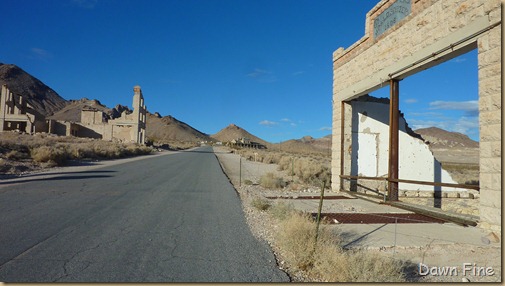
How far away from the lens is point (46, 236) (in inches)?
254

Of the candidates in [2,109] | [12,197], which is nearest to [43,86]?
[2,109]

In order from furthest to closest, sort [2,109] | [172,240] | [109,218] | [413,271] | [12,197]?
[2,109] → [12,197] → [109,218] → [172,240] → [413,271]

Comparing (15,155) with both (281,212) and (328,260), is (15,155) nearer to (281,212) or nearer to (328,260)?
(281,212)

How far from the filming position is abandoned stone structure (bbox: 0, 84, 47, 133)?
5938 centimetres

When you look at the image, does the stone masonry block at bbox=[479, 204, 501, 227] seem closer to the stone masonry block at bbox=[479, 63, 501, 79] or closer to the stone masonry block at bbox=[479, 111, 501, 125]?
the stone masonry block at bbox=[479, 111, 501, 125]

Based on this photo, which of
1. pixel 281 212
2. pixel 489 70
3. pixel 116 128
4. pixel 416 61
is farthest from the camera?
pixel 116 128

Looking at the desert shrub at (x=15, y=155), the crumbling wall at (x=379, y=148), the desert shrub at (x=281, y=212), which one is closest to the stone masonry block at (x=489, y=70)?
the desert shrub at (x=281, y=212)

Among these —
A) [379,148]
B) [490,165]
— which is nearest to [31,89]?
[379,148]

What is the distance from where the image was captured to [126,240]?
6.40 meters

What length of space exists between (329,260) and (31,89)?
177140 millimetres

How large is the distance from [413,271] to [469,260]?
132 centimetres

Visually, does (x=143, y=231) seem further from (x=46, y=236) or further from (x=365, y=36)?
(x=365, y=36)

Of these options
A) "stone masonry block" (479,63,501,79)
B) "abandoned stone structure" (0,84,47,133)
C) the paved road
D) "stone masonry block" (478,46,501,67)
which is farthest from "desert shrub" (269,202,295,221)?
"abandoned stone structure" (0,84,47,133)

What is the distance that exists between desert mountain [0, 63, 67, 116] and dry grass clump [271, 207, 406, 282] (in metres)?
158
